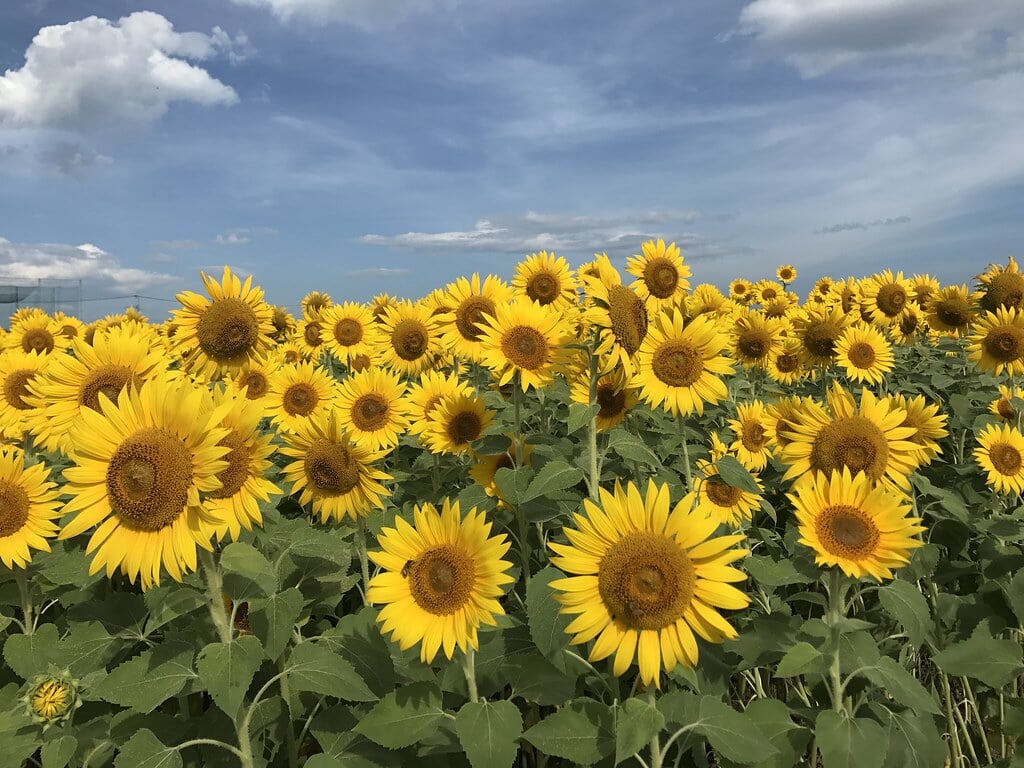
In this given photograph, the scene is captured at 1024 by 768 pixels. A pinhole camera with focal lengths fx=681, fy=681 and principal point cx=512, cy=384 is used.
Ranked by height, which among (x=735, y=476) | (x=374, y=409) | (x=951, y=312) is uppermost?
(x=951, y=312)

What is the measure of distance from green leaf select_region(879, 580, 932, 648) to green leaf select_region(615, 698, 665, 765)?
141cm

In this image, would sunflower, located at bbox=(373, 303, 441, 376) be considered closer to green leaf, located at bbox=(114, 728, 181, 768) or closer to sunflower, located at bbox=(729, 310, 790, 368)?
sunflower, located at bbox=(729, 310, 790, 368)

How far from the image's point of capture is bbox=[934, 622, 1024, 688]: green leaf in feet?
10.5

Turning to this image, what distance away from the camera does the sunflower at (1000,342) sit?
657cm

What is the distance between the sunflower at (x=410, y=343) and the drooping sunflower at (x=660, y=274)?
7.27ft

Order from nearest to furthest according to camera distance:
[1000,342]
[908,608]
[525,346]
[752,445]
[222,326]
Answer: [908,608] → [525,346] → [222,326] → [752,445] → [1000,342]

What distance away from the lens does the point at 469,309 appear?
5531 millimetres

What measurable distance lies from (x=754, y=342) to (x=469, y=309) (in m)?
4.89

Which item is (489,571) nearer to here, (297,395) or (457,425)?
(457,425)

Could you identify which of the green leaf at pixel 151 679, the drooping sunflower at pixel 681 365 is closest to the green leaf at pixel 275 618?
the green leaf at pixel 151 679

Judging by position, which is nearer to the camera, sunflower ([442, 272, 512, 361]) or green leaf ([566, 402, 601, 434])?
green leaf ([566, 402, 601, 434])

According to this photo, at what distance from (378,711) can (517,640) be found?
757 mm

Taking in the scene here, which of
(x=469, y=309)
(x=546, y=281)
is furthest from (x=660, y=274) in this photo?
(x=469, y=309)

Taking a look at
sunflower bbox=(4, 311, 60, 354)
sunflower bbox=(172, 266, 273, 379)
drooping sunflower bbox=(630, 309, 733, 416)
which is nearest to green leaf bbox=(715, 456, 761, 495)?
drooping sunflower bbox=(630, 309, 733, 416)
